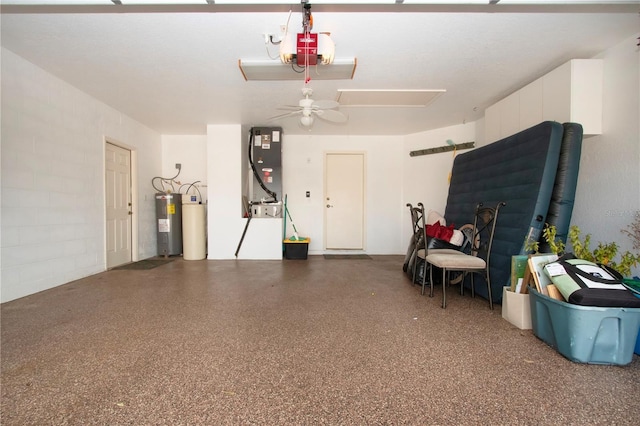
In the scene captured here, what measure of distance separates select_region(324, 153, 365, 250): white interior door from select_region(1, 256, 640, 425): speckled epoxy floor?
119 inches

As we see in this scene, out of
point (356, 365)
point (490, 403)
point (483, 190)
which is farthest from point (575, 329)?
point (483, 190)

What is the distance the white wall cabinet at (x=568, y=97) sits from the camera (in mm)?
2533

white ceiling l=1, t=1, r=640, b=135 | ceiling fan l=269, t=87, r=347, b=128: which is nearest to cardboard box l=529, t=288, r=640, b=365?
white ceiling l=1, t=1, r=640, b=135

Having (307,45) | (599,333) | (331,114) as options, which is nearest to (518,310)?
(599,333)

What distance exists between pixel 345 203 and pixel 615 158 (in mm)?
3948

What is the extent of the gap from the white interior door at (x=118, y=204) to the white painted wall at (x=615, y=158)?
20.1 ft

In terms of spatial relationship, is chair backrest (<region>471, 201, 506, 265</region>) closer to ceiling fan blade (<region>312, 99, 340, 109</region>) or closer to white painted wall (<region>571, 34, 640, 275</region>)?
white painted wall (<region>571, 34, 640, 275</region>)

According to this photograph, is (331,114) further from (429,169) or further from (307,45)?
(429,169)

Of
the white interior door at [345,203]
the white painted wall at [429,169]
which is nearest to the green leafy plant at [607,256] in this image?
the white painted wall at [429,169]

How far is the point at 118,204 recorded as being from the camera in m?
4.33

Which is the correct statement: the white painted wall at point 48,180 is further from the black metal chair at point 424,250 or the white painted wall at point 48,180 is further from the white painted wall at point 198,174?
the black metal chair at point 424,250

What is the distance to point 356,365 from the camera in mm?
1520

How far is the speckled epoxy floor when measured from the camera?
3.83 feet

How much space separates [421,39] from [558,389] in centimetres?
272
